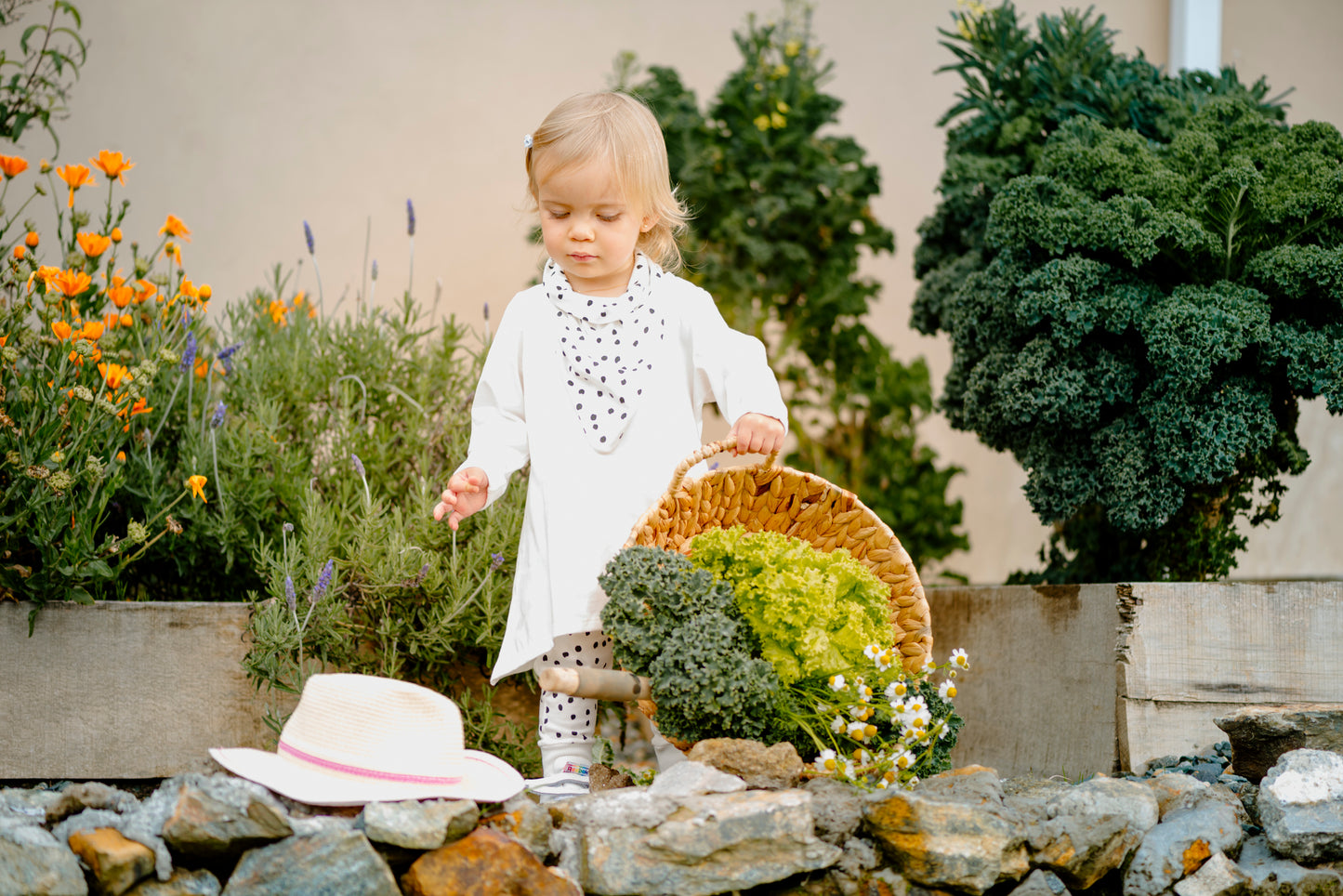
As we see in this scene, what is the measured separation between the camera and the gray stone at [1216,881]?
5.22 feet

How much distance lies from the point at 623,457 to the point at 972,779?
0.87 metres

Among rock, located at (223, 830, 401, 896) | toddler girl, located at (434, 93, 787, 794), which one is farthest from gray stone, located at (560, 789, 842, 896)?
toddler girl, located at (434, 93, 787, 794)

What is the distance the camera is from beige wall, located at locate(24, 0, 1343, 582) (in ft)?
13.2

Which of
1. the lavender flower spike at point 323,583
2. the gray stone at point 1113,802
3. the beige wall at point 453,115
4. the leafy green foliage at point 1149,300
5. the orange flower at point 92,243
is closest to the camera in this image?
the gray stone at point 1113,802

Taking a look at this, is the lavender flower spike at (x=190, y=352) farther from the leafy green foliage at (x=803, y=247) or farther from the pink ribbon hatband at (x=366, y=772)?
the leafy green foliage at (x=803, y=247)

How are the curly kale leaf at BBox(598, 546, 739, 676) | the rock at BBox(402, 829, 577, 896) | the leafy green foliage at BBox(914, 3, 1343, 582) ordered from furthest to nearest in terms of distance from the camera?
the leafy green foliage at BBox(914, 3, 1343, 582)
the curly kale leaf at BBox(598, 546, 739, 676)
the rock at BBox(402, 829, 577, 896)

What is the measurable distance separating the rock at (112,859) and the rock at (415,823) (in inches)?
10.6

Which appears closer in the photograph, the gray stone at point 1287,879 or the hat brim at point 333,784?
the hat brim at point 333,784

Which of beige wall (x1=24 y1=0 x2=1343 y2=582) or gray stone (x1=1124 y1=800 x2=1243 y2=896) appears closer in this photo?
gray stone (x1=1124 y1=800 x2=1243 y2=896)

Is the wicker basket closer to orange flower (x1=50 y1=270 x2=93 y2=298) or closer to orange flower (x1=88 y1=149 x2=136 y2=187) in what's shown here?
orange flower (x1=50 y1=270 x2=93 y2=298)

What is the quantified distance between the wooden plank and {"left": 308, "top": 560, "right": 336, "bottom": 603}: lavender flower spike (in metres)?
1.65

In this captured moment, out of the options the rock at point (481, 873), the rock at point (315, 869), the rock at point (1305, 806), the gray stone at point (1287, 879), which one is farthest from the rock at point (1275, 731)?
the rock at point (315, 869)

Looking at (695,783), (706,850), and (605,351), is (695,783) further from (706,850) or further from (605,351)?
(605,351)

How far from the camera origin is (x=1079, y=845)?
160 centimetres
